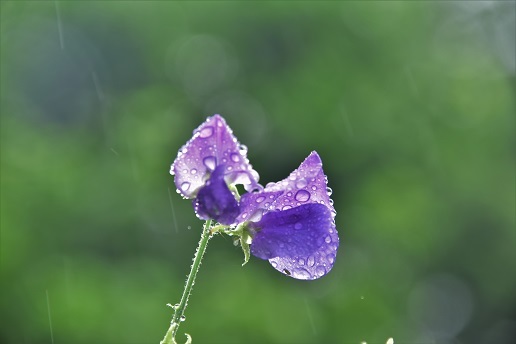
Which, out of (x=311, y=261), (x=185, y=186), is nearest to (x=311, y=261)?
(x=311, y=261)

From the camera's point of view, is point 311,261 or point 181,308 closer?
point 181,308

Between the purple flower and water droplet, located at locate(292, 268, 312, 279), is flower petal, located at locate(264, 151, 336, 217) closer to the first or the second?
the purple flower

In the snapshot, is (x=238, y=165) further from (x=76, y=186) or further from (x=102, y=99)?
(x=102, y=99)

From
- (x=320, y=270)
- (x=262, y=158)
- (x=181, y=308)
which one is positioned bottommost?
(x=181, y=308)

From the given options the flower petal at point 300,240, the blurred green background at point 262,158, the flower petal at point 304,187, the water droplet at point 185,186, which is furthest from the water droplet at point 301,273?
the blurred green background at point 262,158

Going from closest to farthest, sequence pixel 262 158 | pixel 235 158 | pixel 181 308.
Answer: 1. pixel 181 308
2. pixel 235 158
3. pixel 262 158

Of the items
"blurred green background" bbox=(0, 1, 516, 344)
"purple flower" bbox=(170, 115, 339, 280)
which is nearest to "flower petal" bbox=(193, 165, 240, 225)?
"purple flower" bbox=(170, 115, 339, 280)

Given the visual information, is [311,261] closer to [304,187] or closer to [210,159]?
[304,187]

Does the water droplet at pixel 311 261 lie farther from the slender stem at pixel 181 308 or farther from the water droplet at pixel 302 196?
the slender stem at pixel 181 308
